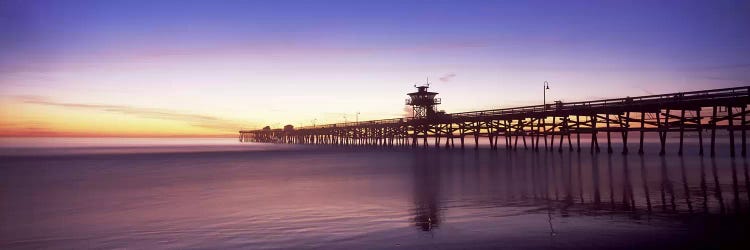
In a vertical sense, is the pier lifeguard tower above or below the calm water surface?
above

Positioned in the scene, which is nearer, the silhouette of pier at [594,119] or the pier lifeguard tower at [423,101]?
the silhouette of pier at [594,119]

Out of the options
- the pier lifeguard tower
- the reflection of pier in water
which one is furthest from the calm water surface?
the pier lifeguard tower

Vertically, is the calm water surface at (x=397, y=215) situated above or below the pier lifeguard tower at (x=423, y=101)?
below

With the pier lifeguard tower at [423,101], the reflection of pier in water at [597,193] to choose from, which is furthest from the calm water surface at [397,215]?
the pier lifeguard tower at [423,101]

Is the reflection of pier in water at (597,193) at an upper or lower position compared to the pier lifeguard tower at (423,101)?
lower

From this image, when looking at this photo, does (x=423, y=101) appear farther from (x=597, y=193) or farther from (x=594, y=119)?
(x=597, y=193)

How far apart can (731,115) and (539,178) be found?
12724 millimetres

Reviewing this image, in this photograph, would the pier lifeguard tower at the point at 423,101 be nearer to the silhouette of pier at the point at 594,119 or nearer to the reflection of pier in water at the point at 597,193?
the silhouette of pier at the point at 594,119

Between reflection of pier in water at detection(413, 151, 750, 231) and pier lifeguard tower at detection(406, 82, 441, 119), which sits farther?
pier lifeguard tower at detection(406, 82, 441, 119)

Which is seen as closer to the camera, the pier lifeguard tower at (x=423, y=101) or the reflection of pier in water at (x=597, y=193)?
the reflection of pier in water at (x=597, y=193)

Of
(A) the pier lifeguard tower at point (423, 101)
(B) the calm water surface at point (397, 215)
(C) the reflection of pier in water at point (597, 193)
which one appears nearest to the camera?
(B) the calm water surface at point (397, 215)

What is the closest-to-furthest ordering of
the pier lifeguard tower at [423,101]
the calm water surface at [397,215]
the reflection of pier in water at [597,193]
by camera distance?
the calm water surface at [397,215] < the reflection of pier in water at [597,193] < the pier lifeguard tower at [423,101]

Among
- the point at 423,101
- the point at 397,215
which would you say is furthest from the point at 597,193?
the point at 423,101

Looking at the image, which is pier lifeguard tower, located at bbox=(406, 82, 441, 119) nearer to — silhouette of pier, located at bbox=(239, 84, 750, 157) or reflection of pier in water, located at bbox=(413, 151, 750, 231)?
silhouette of pier, located at bbox=(239, 84, 750, 157)
